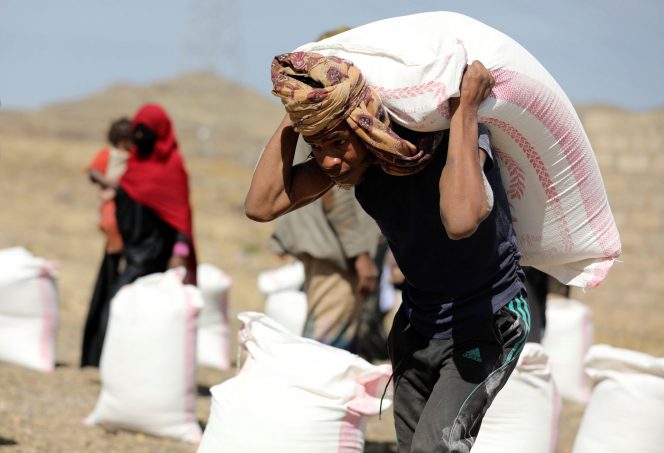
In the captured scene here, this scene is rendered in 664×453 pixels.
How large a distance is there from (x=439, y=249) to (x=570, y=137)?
534 mm

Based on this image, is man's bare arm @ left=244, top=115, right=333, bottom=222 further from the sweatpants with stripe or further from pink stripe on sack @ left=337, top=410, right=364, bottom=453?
pink stripe on sack @ left=337, top=410, right=364, bottom=453

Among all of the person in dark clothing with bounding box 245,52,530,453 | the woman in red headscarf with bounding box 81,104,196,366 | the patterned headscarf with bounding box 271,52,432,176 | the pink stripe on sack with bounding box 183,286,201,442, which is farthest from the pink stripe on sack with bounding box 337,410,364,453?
the woman in red headscarf with bounding box 81,104,196,366

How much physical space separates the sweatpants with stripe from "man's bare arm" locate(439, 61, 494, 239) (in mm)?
390

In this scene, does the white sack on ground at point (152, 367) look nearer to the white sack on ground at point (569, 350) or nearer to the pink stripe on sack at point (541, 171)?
the pink stripe on sack at point (541, 171)

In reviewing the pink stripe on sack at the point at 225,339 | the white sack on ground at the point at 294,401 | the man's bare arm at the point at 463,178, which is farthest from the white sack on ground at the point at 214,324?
the man's bare arm at the point at 463,178

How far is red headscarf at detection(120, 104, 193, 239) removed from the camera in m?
7.55

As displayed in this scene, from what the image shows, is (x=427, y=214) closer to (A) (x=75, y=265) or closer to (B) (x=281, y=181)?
(B) (x=281, y=181)

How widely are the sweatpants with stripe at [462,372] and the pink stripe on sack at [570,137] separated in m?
0.37

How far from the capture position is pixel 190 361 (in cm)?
569

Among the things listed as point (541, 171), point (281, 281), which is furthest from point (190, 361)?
point (281, 281)

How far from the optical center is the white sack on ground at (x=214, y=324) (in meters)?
8.62

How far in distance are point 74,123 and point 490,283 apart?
5489 cm

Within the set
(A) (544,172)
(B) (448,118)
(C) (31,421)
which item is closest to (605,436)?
(A) (544,172)

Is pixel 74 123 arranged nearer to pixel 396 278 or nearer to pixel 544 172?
pixel 396 278
